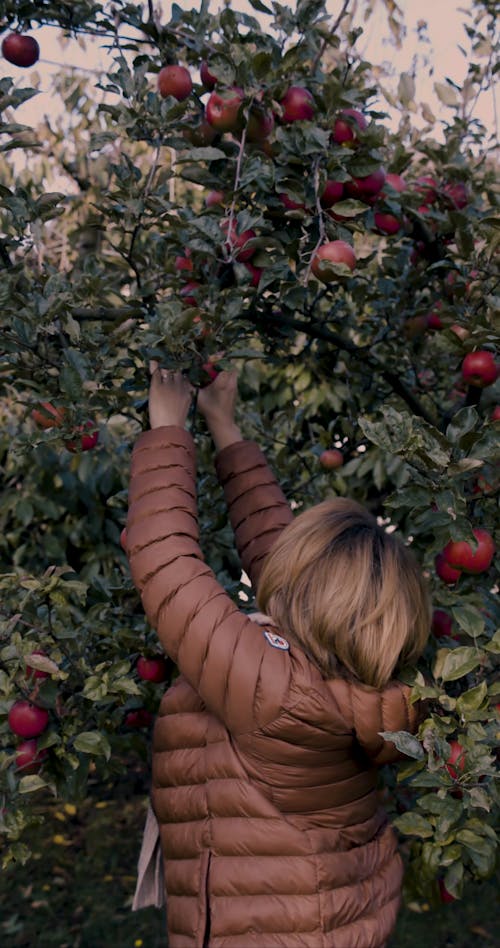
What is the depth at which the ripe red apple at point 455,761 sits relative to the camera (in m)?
1.44

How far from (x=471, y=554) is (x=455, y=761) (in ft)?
1.24

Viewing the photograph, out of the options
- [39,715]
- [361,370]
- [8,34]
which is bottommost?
[39,715]

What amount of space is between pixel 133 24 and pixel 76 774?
1.44 meters

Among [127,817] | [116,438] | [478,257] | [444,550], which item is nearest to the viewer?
[444,550]

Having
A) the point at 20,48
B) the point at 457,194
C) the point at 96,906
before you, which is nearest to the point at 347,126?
the point at 457,194

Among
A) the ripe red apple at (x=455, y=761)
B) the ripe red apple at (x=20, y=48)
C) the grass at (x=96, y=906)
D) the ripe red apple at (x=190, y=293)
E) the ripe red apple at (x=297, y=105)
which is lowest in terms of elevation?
the grass at (x=96, y=906)

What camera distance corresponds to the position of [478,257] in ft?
6.10

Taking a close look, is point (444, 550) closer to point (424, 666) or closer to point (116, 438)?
point (424, 666)

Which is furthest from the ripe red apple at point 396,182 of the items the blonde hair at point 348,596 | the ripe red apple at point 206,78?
the blonde hair at point 348,596

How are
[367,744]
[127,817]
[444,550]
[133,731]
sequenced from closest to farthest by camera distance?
[367,744]
[444,550]
[133,731]
[127,817]

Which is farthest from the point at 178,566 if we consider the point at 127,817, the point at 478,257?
the point at 127,817

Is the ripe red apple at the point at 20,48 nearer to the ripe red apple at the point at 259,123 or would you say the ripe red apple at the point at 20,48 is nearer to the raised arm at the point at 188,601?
the ripe red apple at the point at 259,123

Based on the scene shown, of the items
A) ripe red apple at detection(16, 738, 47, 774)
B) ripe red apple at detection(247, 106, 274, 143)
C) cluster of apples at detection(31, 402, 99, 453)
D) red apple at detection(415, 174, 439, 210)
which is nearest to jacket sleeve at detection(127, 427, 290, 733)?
cluster of apples at detection(31, 402, 99, 453)

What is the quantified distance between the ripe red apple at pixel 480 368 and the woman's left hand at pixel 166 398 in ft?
1.79
